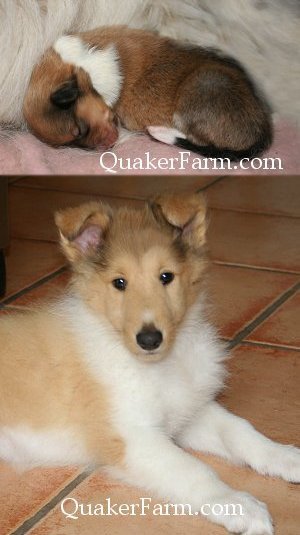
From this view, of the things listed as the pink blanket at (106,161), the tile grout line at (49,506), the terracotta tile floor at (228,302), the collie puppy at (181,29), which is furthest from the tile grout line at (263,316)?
the tile grout line at (49,506)

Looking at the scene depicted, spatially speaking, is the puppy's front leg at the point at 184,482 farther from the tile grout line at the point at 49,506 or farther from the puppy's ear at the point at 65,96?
the puppy's ear at the point at 65,96

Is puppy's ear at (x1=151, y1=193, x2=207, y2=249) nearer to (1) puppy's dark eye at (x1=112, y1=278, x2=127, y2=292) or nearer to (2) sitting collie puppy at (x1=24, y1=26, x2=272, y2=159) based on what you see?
(1) puppy's dark eye at (x1=112, y1=278, x2=127, y2=292)

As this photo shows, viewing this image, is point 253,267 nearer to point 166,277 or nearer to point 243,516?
point 166,277

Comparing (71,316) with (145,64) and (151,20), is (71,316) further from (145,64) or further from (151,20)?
(151,20)

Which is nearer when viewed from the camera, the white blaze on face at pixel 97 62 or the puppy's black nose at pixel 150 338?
the puppy's black nose at pixel 150 338

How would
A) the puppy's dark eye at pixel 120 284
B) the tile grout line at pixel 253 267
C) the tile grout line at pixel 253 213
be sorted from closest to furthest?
the puppy's dark eye at pixel 120 284 < the tile grout line at pixel 253 267 < the tile grout line at pixel 253 213

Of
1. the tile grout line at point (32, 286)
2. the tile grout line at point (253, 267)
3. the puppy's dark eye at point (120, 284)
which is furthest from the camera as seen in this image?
the tile grout line at point (253, 267)

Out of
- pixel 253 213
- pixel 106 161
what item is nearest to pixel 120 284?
pixel 106 161

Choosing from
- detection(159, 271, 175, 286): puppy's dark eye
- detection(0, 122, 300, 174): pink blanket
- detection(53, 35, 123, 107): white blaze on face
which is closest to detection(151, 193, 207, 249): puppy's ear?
detection(159, 271, 175, 286): puppy's dark eye
